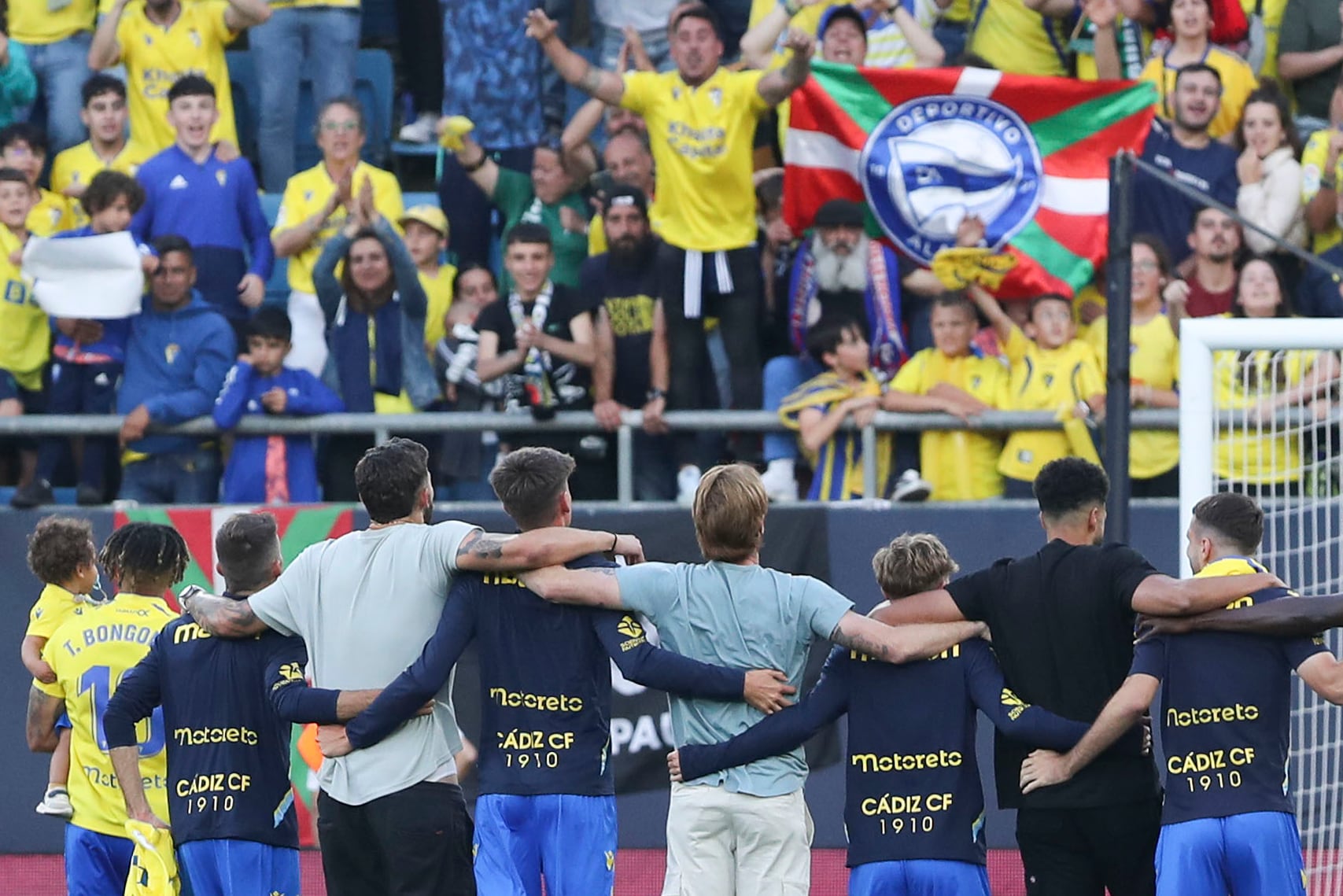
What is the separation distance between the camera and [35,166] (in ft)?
40.1

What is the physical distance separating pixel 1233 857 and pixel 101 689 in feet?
13.0

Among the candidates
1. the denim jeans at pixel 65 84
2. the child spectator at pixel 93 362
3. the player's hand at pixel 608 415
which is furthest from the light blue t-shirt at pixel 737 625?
the denim jeans at pixel 65 84

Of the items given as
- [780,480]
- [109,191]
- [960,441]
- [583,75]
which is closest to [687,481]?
[780,480]

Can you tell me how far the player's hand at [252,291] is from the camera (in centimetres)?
1180

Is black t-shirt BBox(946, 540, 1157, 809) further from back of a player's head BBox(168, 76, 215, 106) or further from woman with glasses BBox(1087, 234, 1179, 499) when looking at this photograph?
back of a player's head BBox(168, 76, 215, 106)

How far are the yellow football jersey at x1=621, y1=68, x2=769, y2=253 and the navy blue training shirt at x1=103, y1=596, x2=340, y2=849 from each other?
17.8 ft

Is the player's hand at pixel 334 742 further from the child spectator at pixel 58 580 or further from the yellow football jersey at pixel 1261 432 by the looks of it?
the yellow football jersey at pixel 1261 432

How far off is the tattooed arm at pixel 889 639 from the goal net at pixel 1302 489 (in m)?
3.17

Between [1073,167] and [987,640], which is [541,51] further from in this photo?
[987,640]

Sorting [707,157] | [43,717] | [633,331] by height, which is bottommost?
[43,717]

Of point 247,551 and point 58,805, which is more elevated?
point 247,551

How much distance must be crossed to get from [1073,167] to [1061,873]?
6.41 metres

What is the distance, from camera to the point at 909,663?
6.23 metres

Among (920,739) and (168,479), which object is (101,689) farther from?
(168,479)
